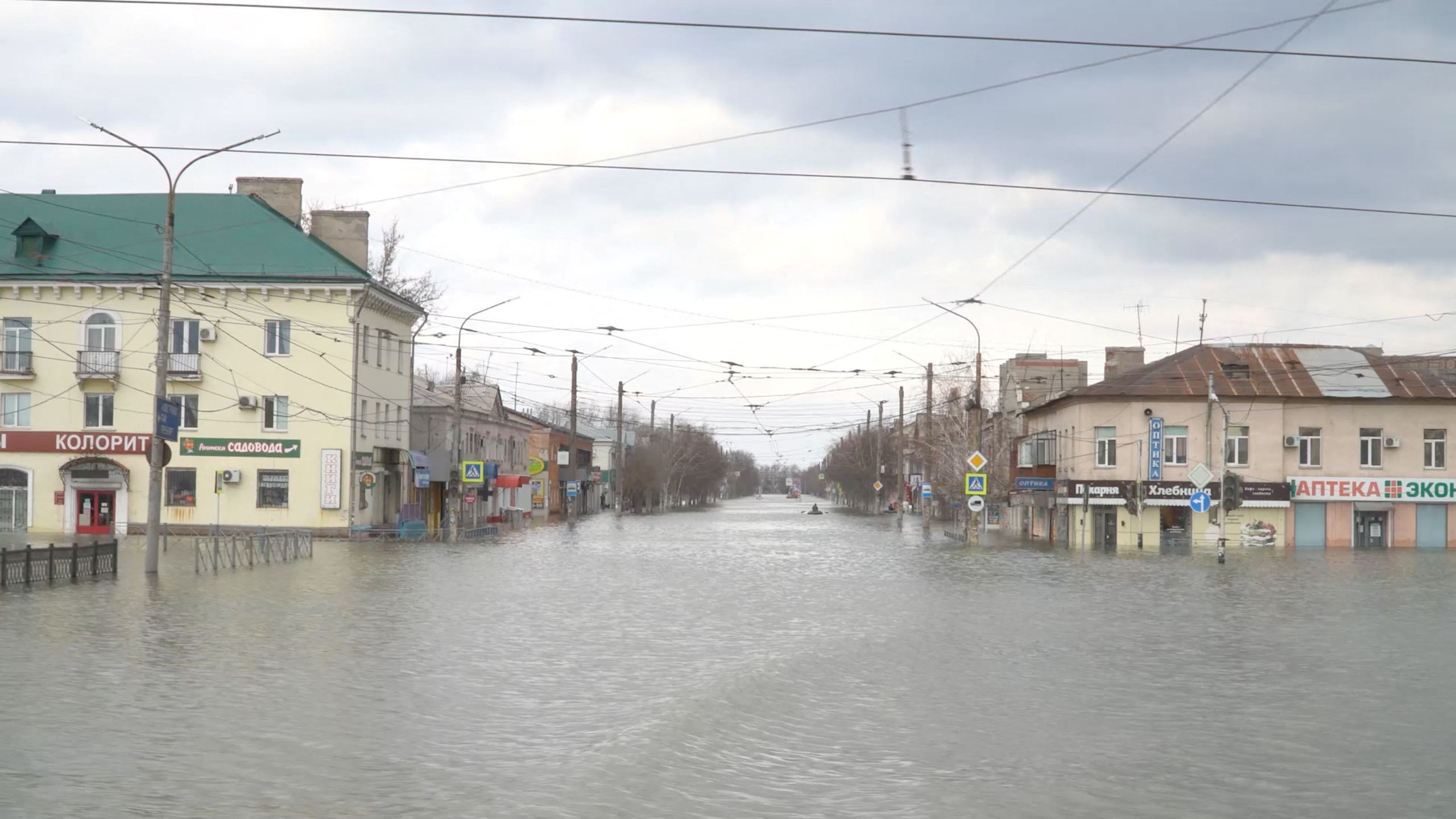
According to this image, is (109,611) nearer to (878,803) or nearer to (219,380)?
(878,803)

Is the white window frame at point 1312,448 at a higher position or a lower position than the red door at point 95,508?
higher

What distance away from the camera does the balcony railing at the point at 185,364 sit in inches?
2227

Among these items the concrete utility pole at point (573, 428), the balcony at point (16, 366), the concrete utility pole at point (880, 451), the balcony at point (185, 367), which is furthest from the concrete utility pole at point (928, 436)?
the balcony at point (16, 366)

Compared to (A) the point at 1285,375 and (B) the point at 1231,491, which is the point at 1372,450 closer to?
(A) the point at 1285,375

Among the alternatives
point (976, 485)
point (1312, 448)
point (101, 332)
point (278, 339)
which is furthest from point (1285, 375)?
point (101, 332)

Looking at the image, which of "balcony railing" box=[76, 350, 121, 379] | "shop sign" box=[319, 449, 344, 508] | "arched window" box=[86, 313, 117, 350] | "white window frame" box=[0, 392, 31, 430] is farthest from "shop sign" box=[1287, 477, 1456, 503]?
"white window frame" box=[0, 392, 31, 430]

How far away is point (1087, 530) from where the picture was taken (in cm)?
6219

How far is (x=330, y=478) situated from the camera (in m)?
56.6

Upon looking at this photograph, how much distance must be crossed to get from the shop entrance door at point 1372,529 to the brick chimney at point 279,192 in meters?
48.1

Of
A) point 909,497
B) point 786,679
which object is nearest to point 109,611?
point 786,679

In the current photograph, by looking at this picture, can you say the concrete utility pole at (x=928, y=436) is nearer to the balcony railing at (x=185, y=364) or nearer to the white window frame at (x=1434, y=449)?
the white window frame at (x=1434, y=449)

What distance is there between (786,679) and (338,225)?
161 feet

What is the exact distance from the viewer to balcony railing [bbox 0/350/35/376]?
5628 cm

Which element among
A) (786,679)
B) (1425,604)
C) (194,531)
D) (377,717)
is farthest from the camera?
(194,531)
